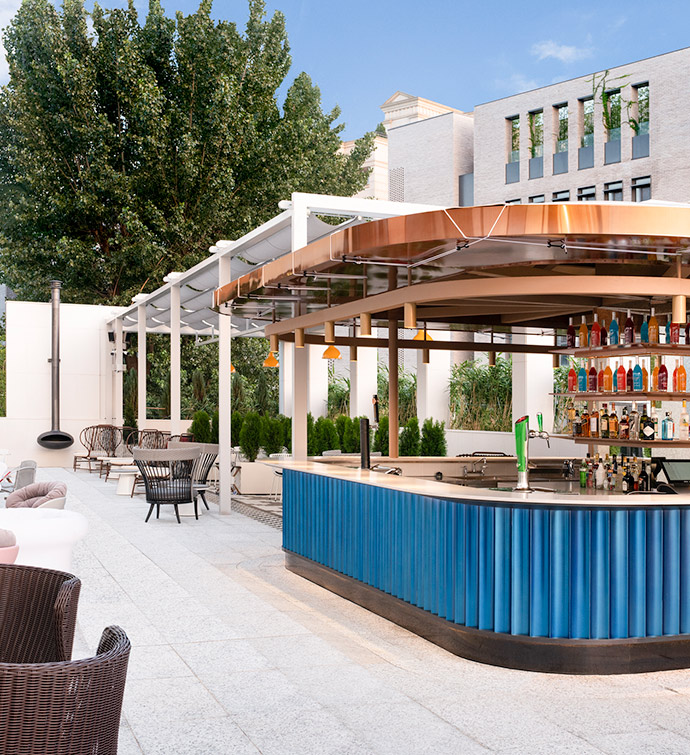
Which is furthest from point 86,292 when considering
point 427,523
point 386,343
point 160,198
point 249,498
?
point 427,523

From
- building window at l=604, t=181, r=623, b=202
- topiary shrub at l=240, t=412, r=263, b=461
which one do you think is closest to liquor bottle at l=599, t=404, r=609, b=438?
topiary shrub at l=240, t=412, r=263, b=461

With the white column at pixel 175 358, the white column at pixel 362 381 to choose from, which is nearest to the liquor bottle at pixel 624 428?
the white column at pixel 362 381

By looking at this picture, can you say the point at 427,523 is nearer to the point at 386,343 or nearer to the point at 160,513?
the point at 386,343

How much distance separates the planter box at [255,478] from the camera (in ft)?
48.6

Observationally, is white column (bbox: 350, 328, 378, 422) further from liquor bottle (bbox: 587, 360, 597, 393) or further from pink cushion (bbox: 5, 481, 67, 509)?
pink cushion (bbox: 5, 481, 67, 509)

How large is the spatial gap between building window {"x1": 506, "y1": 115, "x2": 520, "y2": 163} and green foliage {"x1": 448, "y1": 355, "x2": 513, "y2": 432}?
44.5 feet

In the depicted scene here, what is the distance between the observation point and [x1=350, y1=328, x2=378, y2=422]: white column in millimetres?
15695

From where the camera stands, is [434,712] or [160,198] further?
[160,198]

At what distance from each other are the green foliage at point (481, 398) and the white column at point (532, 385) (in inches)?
159

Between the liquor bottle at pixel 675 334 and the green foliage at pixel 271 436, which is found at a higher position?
the liquor bottle at pixel 675 334

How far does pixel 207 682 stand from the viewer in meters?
4.97

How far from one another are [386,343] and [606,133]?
19500 millimetres

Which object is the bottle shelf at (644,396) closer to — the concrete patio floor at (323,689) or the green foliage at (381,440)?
the concrete patio floor at (323,689)

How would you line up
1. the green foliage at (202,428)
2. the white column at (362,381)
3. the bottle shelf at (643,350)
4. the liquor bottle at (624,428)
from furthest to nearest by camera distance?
the green foliage at (202,428)
the white column at (362,381)
the liquor bottle at (624,428)
the bottle shelf at (643,350)
